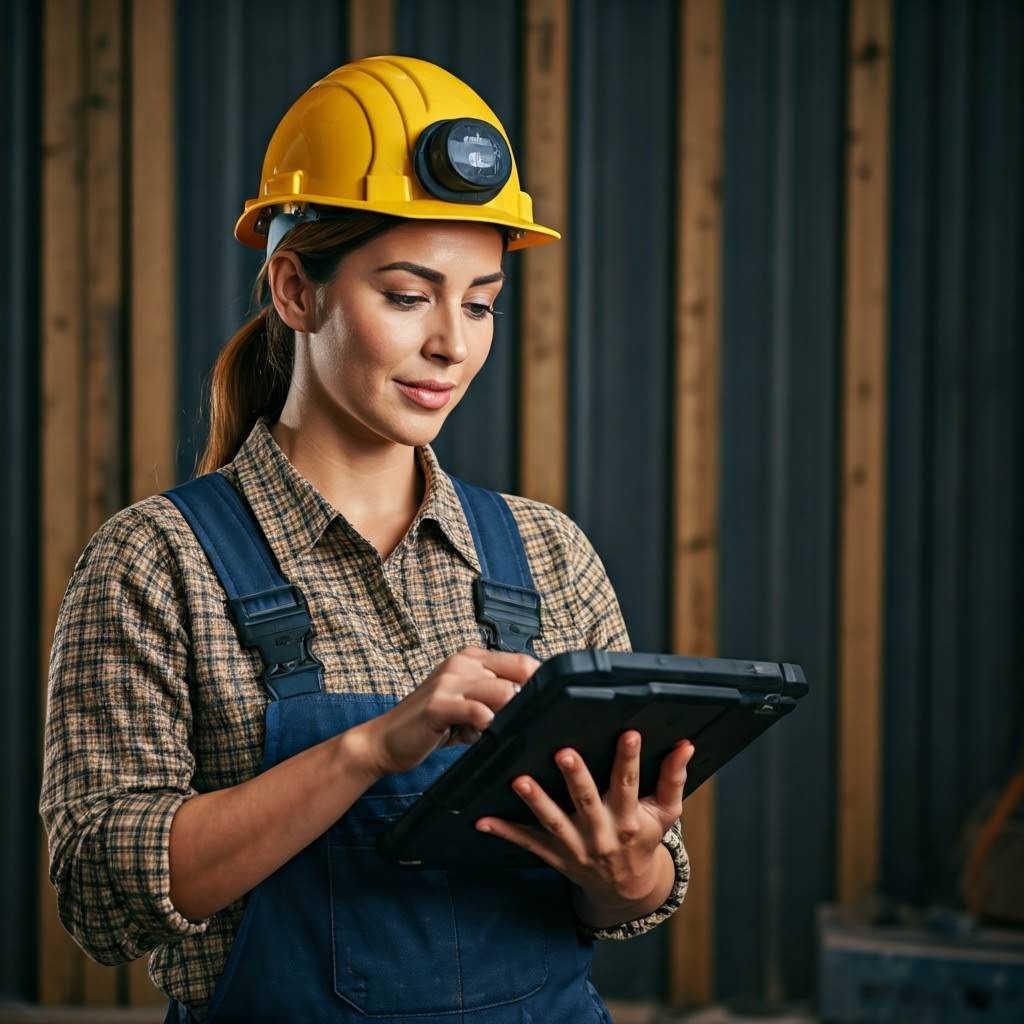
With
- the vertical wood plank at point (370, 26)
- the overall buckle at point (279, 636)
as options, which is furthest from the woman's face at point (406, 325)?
the vertical wood plank at point (370, 26)

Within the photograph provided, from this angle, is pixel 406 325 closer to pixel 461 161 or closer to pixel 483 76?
pixel 461 161

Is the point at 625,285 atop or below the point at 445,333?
atop

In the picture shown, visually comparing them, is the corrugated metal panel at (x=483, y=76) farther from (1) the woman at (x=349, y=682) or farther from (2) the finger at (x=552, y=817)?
(2) the finger at (x=552, y=817)

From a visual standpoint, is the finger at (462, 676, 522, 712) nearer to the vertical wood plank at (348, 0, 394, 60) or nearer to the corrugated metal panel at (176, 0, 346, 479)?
the corrugated metal panel at (176, 0, 346, 479)

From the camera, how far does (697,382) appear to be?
4.05m

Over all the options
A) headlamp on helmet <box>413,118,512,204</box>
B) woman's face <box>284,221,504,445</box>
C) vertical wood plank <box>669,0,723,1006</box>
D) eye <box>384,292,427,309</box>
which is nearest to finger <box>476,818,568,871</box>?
woman's face <box>284,221,504,445</box>

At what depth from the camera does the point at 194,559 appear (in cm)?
144

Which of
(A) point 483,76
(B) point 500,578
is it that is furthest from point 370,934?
(A) point 483,76

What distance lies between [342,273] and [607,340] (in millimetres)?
2593

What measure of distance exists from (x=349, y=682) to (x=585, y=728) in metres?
0.32

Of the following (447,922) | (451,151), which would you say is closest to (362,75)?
(451,151)

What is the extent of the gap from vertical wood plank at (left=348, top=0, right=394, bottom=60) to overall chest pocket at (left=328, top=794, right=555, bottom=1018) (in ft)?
10.2

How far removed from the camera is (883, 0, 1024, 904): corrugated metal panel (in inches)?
158

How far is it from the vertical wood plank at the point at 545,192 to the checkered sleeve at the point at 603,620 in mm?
2340
